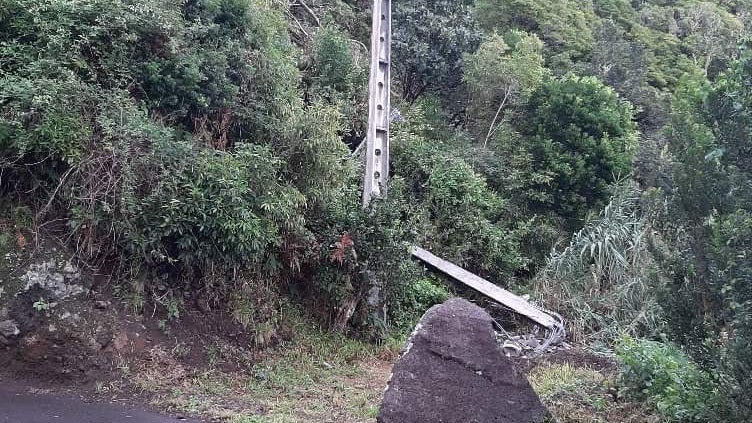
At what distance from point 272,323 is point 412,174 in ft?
21.3

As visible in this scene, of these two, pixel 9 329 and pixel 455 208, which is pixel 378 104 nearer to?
pixel 455 208

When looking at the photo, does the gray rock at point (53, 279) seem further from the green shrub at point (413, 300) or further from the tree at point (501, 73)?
the tree at point (501, 73)

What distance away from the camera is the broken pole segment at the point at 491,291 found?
41.1 feet

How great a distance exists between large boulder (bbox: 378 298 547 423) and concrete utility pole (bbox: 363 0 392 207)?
538 centimetres

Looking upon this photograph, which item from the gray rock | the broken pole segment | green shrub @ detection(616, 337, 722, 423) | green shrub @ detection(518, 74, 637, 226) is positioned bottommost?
the broken pole segment

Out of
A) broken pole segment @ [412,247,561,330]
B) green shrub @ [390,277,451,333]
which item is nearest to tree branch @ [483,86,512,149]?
broken pole segment @ [412,247,561,330]

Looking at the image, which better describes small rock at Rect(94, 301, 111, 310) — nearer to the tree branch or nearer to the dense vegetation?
the dense vegetation

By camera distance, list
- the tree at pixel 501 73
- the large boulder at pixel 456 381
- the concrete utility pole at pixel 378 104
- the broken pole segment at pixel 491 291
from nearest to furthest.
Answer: the large boulder at pixel 456 381
the concrete utility pole at pixel 378 104
the broken pole segment at pixel 491 291
the tree at pixel 501 73

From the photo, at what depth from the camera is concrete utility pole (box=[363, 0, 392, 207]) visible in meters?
11.7

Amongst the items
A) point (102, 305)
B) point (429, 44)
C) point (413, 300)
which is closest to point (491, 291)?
point (413, 300)

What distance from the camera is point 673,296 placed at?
594 centimetres

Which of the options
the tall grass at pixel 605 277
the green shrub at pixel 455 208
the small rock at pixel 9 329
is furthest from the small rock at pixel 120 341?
the tall grass at pixel 605 277

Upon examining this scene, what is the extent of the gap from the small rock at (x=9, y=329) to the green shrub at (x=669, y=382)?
6.80 m

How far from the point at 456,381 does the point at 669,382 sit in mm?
2254
